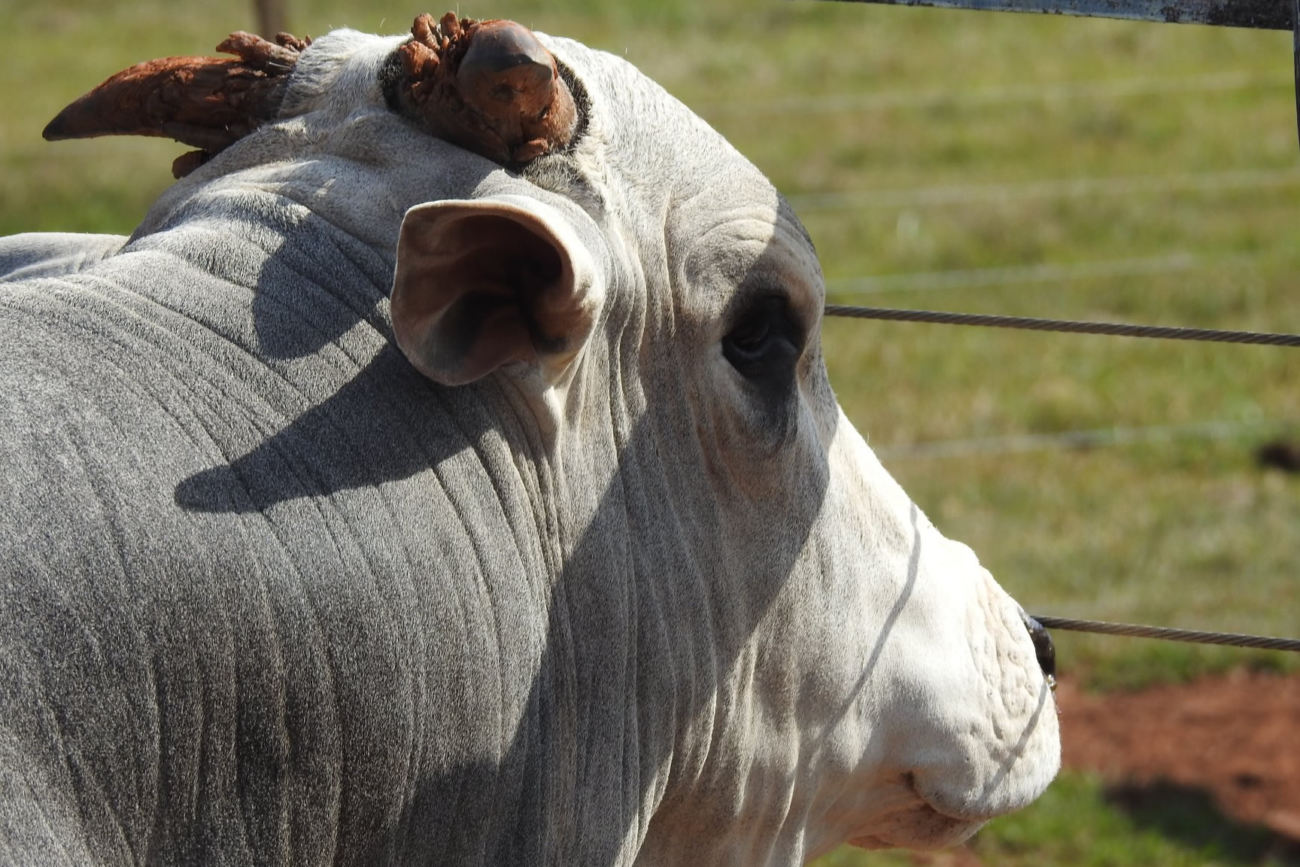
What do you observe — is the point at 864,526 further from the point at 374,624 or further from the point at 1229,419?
the point at 1229,419

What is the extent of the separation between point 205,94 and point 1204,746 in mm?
4677

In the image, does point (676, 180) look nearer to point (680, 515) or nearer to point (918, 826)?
point (680, 515)

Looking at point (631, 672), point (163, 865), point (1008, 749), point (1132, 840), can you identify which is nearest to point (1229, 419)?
point (1132, 840)

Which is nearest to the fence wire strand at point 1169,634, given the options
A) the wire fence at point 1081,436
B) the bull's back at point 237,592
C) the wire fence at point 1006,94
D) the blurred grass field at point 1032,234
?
the bull's back at point 237,592

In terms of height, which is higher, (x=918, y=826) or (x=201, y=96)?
(x=201, y=96)

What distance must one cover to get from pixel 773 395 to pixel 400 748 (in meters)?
0.65

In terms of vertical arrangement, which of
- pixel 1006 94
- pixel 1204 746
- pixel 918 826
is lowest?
pixel 1006 94

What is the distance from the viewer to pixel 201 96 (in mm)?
2248

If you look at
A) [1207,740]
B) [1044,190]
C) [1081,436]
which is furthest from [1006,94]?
[1207,740]

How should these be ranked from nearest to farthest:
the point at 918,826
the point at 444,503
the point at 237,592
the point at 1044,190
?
1. the point at 237,592
2. the point at 444,503
3. the point at 918,826
4. the point at 1044,190

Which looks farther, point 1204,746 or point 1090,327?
point 1204,746

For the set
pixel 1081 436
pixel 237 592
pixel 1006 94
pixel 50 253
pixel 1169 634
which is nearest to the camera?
pixel 237 592

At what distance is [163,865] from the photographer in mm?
1793

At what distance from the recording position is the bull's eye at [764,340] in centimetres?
227
